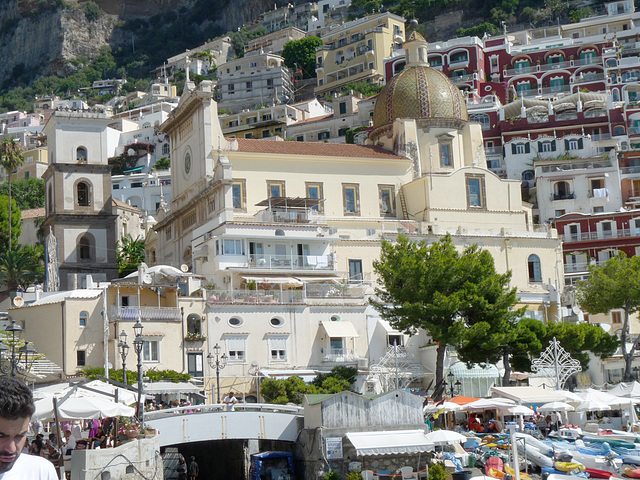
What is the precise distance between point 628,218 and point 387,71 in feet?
117

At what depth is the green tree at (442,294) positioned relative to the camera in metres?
44.8

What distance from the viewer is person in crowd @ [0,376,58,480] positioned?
6.46m

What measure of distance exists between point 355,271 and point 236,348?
11.0 metres

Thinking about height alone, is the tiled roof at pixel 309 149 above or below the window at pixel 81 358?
above

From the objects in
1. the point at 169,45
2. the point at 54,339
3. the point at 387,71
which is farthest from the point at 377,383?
the point at 169,45

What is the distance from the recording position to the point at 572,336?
51.4m

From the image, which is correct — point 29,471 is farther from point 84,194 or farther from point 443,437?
→ point 84,194

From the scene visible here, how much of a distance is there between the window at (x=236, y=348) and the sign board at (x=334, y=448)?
48.4 feet

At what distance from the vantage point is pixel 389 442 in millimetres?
34438

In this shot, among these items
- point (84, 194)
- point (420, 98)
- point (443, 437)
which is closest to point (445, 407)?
point (443, 437)

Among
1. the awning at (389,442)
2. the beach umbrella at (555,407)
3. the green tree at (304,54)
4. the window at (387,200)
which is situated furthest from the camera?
the green tree at (304,54)

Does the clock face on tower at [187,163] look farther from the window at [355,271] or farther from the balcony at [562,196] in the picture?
the balcony at [562,196]

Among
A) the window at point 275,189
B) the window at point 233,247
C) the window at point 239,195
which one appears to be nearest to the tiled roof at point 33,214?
the window at point 239,195

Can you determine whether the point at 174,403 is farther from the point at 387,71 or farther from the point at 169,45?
the point at 169,45
